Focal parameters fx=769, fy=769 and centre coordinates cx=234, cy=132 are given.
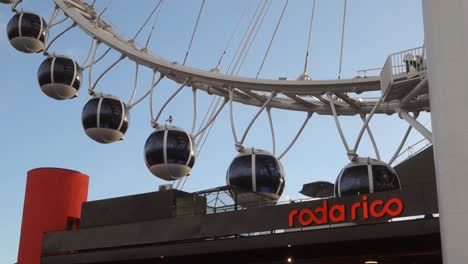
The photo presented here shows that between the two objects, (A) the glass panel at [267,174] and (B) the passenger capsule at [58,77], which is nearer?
(A) the glass panel at [267,174]

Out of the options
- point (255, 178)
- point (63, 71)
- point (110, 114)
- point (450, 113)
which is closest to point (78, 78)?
point (63, 71)

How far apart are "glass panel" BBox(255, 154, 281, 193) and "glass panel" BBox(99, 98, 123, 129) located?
6.83 m

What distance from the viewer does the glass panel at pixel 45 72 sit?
3284 cm

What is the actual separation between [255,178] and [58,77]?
36.7 ft

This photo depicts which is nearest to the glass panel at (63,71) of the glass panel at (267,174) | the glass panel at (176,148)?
the glass panel at (176,148)

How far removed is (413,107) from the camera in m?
Result: 28.9

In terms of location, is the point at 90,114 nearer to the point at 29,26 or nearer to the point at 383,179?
the point at 29,26

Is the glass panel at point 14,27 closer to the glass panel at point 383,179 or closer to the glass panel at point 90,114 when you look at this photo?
the glass panel at point 90,114

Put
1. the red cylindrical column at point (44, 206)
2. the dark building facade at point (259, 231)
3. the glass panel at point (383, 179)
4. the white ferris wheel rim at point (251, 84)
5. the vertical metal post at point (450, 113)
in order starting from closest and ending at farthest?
1. the vertical metal post at point (450, 113)
2. the dark building facade at point (259, 231)
3. the glass panel at point (383, 179)
4. the white ferris wheel rim at point (251, 84)
5. the red cylindrical column at point (44, 206)

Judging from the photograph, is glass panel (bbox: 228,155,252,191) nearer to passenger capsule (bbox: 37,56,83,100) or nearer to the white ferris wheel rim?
the white ferris wheel rim

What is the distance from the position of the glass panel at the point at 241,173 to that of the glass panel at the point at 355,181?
3.49 meters

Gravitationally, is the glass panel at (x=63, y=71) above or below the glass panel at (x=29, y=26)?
below

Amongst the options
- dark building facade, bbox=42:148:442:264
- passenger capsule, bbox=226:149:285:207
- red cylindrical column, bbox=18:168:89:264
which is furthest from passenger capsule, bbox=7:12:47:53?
passenger capsule, bbox=226:149:285:207

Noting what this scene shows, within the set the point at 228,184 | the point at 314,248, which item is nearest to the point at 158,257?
the point at 228,184
